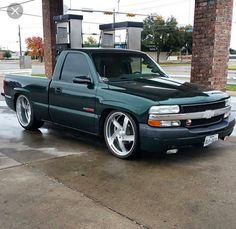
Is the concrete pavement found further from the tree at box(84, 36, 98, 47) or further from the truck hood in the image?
the tree at box(84, 36, 98, 47)

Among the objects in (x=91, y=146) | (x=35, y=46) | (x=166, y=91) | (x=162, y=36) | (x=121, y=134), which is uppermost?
(x=162, y=36)

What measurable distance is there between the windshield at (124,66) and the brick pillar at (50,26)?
4.48m

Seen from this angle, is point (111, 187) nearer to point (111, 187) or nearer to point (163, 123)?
point (111, 187)

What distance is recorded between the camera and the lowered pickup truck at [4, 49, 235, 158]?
5.01 m

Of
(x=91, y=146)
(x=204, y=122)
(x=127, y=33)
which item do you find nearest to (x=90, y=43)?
(x=127, y=33)

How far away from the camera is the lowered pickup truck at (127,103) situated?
5.01 m

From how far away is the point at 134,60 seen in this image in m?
6.62

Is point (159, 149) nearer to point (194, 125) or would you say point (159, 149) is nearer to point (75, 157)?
point (194, 125)

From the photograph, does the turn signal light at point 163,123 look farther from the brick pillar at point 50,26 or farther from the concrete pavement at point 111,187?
the brick pillar at point 50,26

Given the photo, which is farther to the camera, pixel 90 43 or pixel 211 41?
pixel 90 43

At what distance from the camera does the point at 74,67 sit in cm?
643

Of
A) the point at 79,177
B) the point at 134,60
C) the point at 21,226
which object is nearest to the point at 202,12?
the point at 134,60

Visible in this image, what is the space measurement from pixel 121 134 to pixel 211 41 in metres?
3.03

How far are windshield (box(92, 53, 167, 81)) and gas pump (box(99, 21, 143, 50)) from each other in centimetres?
246
